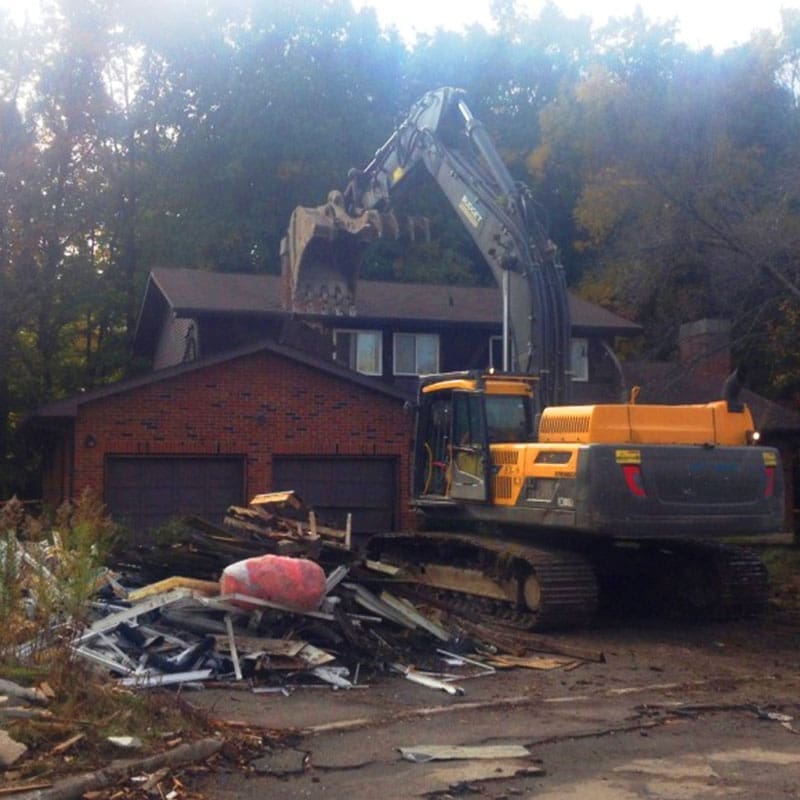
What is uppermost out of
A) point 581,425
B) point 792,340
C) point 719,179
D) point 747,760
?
point 719,179

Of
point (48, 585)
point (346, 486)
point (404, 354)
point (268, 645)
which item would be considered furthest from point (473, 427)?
point (404, 354)

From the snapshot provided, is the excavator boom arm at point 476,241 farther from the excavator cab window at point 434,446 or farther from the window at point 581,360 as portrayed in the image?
the window at point 581,360

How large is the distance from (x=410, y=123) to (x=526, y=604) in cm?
712

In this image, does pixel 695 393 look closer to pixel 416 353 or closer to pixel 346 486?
pixel 416 353

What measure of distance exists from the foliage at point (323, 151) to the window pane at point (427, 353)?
453cm

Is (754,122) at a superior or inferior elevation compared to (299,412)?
superior

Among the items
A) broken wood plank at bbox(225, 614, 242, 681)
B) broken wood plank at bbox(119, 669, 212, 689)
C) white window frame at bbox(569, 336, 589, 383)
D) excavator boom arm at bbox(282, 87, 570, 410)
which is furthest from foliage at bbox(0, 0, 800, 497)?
broken wood plank at bbox(119, 669, 212, 689)

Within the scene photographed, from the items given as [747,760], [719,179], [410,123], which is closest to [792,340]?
[719,179]

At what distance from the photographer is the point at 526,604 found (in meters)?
15.6

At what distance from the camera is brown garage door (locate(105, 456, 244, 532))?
22438 millimetres

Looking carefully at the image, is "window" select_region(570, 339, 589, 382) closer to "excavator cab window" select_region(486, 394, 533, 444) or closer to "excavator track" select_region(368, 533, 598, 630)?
"excavator track" select_region(368, 533, 598, 630)

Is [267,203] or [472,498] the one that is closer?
[472,498]

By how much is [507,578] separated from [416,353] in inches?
607

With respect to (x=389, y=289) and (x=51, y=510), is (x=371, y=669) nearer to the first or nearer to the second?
(x=51, y=510)
